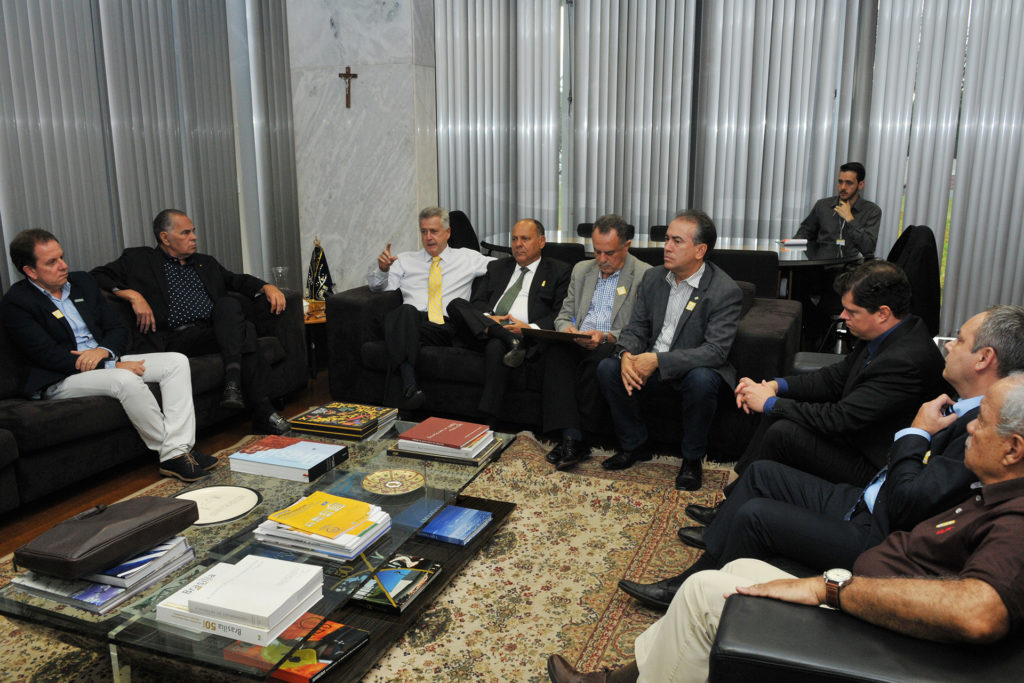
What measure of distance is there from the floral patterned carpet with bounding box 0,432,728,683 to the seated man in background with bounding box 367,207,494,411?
0.88m

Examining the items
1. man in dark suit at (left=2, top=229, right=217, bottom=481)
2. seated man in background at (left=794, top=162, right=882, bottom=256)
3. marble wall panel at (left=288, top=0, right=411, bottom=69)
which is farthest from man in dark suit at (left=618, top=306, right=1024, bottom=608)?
marble wall panel at (left=288, top=0, right=411, bottom=69)

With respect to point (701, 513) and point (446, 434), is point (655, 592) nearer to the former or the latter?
point (701, 513)

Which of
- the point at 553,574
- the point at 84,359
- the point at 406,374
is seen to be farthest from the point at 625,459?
the point at 84,359

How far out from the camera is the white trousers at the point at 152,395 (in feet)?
11.0

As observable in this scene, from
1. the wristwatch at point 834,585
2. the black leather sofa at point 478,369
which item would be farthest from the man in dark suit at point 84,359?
the wristwatch at point 834,585

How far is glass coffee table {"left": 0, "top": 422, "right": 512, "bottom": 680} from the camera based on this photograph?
5.66 feet

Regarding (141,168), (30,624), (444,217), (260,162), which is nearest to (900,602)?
(30,624)

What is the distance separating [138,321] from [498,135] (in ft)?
12.2

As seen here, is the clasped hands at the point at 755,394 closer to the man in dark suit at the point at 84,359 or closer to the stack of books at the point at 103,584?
the stack of books at the point at 103,584

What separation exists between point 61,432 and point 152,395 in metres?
0.40

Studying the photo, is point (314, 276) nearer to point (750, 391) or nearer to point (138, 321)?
point (138, 321)

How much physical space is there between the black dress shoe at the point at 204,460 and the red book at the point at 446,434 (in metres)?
1.20

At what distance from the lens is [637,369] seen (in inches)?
133

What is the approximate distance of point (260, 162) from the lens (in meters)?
6.62
